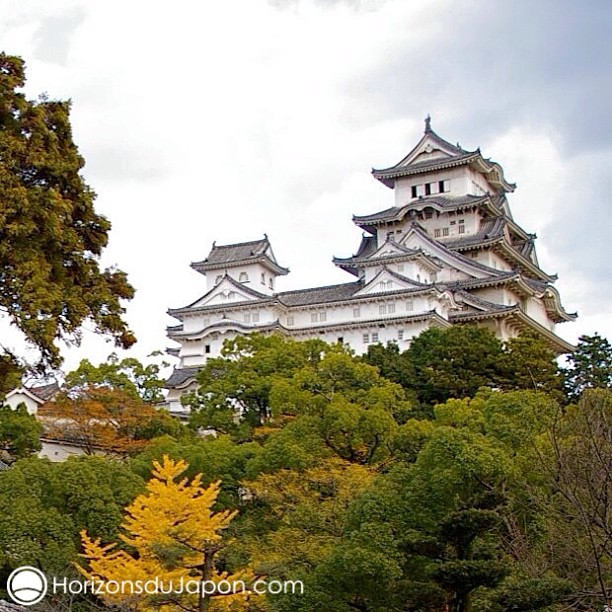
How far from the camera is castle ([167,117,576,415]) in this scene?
125 ft

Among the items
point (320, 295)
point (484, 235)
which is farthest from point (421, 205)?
point (320, 295)

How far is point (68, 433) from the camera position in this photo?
27.8 metres

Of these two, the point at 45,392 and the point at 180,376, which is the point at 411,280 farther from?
the point at 45,392

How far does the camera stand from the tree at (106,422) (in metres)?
27.0

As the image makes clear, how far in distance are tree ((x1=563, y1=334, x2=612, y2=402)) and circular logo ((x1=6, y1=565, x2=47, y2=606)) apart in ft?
62.2

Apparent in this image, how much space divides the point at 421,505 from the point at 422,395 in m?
15.6

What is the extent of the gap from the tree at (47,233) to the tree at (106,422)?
15.9 metres

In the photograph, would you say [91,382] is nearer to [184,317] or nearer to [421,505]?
[184,317]

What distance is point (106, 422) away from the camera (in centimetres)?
2773

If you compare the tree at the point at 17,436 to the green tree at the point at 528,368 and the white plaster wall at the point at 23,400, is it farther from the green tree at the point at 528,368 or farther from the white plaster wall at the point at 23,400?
the green tree at the point at 528,368

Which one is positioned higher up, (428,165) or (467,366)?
(428,165)

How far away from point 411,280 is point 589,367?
8596 millimetres

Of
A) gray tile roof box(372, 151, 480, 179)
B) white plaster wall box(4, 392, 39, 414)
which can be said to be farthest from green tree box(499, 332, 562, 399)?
gray tile roof box(372, 151, 480, 179)

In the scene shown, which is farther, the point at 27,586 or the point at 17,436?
the point at 17,436
